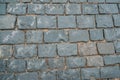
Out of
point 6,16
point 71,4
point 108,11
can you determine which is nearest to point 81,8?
point 71,4

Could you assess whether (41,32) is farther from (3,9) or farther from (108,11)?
(108,11)

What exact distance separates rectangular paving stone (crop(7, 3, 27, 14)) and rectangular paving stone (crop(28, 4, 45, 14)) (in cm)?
5

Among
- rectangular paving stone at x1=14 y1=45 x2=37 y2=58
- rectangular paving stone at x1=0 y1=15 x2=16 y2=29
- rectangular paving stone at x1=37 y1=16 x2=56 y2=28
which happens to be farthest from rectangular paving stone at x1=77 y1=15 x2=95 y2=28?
rectangular paving stone at x1=0 y1=15 x2=16 y2=29

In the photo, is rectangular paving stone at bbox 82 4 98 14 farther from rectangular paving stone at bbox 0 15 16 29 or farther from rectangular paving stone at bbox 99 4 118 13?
rectangular paving stone at bbox 0 15 16 29

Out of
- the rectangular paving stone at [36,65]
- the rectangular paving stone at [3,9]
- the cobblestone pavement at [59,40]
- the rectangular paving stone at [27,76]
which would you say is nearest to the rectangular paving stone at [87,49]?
the cobblestone pavement at [59,40]

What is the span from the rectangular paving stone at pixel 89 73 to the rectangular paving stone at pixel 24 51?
1.68ft

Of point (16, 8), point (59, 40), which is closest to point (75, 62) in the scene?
point (59, 40)

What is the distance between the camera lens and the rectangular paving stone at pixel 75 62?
1910 mm

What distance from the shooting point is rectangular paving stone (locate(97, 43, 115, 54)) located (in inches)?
78.0

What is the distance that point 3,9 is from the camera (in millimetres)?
1933

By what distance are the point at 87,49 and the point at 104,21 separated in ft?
1.18

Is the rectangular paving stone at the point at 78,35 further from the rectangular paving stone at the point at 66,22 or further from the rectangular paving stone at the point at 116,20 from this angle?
the rectangular paving stone at the point at 116,20

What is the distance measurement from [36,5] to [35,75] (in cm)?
71

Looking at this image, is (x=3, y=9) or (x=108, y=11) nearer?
(x=3, y=9)
